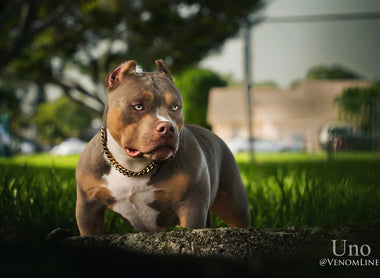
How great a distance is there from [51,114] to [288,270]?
31.2 meters

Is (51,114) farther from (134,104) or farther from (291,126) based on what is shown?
(134,104)

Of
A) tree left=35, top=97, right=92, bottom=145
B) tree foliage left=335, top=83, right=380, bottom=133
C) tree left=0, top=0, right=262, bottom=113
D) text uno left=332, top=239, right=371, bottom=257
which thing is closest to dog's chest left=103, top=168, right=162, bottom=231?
text uno left=332, top=239, right=371, bottom=257

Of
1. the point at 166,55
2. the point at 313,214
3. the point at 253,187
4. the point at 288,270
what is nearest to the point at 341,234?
the point at 288,270

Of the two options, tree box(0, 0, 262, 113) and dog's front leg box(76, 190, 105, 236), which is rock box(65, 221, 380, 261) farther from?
tree box(0, 0, 262, 113)

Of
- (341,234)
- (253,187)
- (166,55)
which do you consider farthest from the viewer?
(166,55)

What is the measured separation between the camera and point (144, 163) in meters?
1.50

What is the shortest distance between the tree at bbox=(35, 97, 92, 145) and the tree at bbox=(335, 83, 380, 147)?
23584 millimetres

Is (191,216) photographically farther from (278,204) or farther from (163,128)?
(278,204)

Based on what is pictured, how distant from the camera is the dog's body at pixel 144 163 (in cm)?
140

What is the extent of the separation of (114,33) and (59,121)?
910 inches

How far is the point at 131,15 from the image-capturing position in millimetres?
10438

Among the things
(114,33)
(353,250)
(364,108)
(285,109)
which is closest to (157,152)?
(353,250)

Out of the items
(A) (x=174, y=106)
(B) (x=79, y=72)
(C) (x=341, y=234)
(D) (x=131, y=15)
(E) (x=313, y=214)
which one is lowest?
(E) (x=313, y=214)

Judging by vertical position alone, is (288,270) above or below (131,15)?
below
